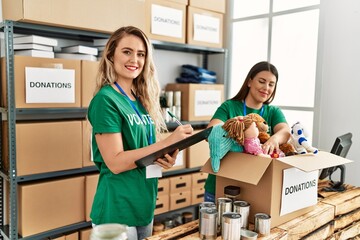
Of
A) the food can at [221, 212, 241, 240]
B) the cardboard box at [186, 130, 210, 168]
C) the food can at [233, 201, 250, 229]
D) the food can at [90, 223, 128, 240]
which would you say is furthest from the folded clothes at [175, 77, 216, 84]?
the food can at [90, 223, 128, 240]

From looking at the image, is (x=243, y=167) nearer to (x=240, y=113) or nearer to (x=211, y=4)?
(x=240, y=113)

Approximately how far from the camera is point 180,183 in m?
2.79

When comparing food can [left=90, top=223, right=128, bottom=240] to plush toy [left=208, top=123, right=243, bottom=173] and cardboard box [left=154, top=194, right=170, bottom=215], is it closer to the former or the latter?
plush toy [left=208, top=123, right=243, bottom=173]

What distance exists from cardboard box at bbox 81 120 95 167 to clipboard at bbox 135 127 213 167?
931mm

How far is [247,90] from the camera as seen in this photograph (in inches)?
74.4

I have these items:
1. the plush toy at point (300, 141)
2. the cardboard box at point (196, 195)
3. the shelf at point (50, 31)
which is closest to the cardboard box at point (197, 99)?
the cardboard box at point (196, 195)

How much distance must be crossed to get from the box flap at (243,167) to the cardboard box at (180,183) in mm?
1409

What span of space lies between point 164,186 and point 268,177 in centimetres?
154

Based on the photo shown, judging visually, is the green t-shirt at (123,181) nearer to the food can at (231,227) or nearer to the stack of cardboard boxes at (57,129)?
the food can at (231,227)

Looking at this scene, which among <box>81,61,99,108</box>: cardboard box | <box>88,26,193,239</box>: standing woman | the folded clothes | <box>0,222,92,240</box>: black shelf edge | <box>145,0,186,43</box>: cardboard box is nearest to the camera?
<box>88,26,193,239</box>: standing woman

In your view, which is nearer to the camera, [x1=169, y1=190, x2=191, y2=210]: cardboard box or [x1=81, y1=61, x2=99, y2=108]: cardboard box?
[x1=81, y1=61, x2=99, y2=108]: cardboard box

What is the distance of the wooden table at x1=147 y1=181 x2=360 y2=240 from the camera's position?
121 cm

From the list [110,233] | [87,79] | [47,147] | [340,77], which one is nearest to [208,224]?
[110,233]

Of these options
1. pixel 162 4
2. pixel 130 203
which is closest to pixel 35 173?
pixel 130 203
